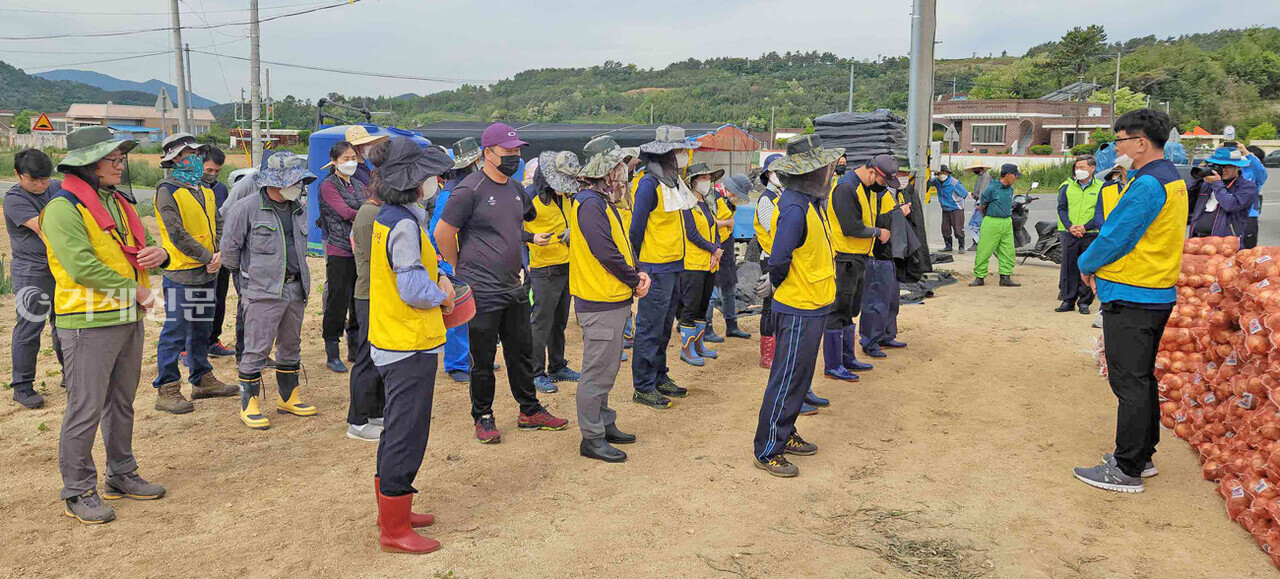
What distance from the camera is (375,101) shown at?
112625mm

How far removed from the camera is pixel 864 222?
6.88m

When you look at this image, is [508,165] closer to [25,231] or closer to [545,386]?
[545,386]

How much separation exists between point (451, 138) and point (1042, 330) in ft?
51.9

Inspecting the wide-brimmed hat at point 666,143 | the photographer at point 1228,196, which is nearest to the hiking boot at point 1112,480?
the wide-brimmed hat at point 666,143

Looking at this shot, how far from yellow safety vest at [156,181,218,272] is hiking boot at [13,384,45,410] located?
130 centimetres

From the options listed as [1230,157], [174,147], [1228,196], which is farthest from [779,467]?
[1230,157]

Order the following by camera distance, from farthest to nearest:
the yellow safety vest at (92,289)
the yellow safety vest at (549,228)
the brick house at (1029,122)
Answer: the brick house at (1029,122), the yellow safety vest at (549,228), the yellow safety vest at (92,289)

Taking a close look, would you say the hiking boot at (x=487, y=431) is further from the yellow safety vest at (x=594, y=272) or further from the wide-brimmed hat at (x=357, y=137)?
the wide-brimmed hat at (x=357, y=137)

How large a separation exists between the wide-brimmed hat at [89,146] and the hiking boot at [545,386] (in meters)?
3.38

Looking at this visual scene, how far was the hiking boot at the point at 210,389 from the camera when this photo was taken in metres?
6.46

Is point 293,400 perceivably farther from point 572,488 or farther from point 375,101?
point 375,101

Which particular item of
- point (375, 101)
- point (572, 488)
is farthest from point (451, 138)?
point (375, 101)

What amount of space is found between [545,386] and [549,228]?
126 cm

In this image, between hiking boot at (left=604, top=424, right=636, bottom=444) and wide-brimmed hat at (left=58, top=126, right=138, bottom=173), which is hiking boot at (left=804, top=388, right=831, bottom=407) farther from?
wide-brimmed hat at (left=58, top=126, right=138, bottom=173)
